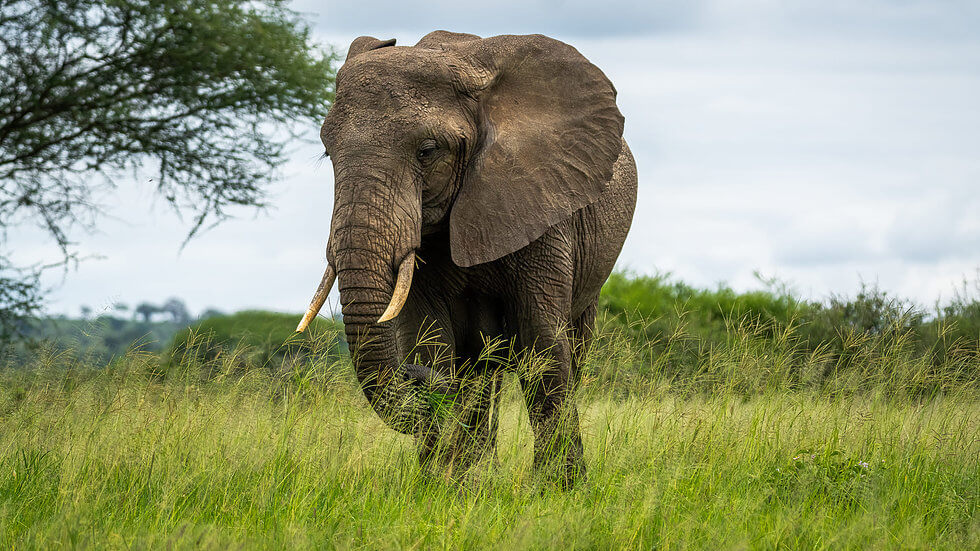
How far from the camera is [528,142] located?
582cm

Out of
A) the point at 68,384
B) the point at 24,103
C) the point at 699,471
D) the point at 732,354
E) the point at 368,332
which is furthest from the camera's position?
the point at 24,103

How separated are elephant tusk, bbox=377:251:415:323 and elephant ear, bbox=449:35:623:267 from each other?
36 cm

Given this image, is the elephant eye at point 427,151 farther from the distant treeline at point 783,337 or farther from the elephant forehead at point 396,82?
the distant treeline at point 783,337

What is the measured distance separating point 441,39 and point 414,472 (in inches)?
102

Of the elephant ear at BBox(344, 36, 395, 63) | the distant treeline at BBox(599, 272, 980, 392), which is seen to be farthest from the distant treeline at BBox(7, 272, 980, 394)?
the elephant ear at BBox(344, 36, 395, 63)

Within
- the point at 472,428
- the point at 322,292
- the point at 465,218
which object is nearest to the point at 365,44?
the point at 465,218

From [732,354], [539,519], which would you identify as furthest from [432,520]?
[732,354]

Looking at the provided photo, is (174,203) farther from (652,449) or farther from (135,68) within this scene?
(652,449)

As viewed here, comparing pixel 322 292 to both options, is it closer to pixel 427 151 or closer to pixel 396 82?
pixel 427 151

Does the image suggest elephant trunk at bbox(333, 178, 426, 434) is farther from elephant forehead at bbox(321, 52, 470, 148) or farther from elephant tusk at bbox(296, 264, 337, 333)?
elephant forehead at bbox(321, 52, 470, 148)

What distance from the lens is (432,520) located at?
487 cm

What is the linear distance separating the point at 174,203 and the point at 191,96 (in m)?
1.86

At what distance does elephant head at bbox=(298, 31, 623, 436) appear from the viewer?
522 cm

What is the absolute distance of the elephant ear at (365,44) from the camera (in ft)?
19.6
